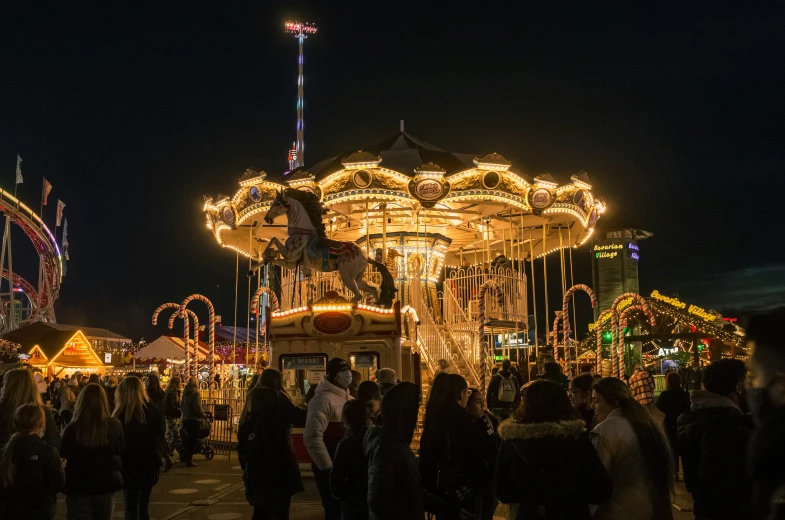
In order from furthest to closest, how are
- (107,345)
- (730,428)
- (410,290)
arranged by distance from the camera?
(107,345)
(410,290)
(730,428)

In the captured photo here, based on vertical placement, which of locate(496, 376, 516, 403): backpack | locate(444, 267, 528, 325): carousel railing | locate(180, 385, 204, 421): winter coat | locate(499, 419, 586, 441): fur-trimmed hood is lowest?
locate(180, 385, 204, 421): winter coat

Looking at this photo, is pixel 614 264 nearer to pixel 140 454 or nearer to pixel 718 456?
pixel 140 454

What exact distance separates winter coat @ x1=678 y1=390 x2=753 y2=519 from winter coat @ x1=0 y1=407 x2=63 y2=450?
411 centimetres

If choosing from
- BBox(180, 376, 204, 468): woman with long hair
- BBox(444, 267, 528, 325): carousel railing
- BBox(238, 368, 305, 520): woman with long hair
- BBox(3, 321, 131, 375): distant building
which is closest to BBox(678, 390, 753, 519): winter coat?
BBox(238, 368, 305, 520): woman with long hair

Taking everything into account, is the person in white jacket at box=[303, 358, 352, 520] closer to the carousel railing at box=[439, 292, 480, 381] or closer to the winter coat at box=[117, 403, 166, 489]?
the winter coat at box=[117, 403, 166, 489]

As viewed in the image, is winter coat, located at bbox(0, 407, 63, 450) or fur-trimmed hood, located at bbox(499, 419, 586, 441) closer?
fur-trimmed hood, located at bbox(499, 419, 586, 441)

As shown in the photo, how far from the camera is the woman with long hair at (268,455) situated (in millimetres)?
5059

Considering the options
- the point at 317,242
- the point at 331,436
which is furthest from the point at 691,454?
the point at 317,242

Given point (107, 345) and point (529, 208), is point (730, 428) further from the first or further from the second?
point (107, 345)

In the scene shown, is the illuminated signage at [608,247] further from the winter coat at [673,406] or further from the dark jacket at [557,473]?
the dark jacket at [557,473]

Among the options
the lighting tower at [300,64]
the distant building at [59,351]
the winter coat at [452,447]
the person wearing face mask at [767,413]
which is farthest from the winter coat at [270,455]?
the lighting tower at [300,64]

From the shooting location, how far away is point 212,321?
1769 cm

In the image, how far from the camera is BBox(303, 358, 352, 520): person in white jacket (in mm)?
5070

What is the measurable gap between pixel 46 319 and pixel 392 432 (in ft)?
180
